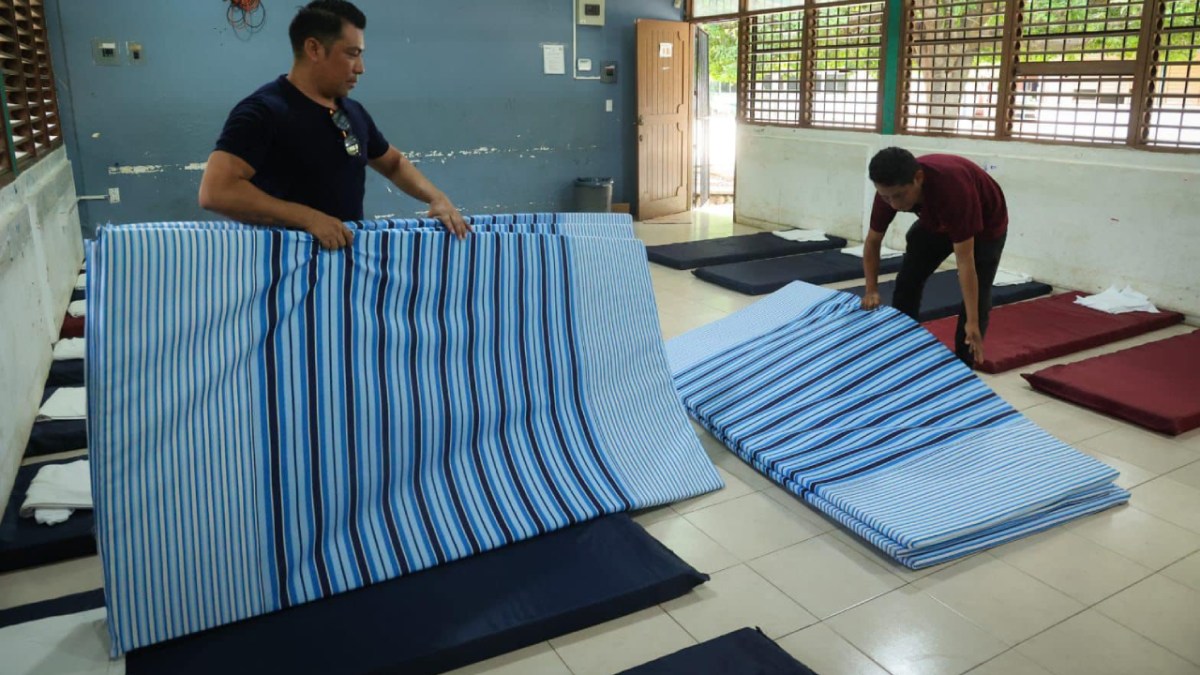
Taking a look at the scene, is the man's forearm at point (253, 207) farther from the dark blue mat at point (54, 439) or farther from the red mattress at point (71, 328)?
the red mattress at point (71, 328)

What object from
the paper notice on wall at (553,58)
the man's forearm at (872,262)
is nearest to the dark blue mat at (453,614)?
the man's forearm at (872,262)

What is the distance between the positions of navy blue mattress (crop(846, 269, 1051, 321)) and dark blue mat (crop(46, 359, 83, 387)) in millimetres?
3910

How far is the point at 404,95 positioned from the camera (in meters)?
7.40

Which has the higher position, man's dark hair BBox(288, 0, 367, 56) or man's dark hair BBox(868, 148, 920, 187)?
man's dark hair BBox(288, 0, 367, 56)

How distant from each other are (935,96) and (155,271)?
18.6 feet

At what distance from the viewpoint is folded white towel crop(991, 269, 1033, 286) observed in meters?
5.54

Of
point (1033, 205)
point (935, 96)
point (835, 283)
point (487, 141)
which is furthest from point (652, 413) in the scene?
point (487, 141)

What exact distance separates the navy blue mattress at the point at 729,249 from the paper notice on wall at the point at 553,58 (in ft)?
7.08

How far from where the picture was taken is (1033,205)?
18.7ft

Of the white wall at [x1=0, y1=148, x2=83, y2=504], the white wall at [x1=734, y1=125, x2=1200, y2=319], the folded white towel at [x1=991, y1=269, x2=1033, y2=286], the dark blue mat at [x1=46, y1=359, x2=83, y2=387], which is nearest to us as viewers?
the white wall at [x1=0, y1=148, x2=83, y2=504]

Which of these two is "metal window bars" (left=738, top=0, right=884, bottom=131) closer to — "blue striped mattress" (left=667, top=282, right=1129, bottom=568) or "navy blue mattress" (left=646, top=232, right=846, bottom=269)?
"navy blue mattress" (left=646, top=232, right=846, bottom=269)

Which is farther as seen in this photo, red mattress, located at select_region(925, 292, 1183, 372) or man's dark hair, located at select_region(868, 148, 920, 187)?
red mattress, located at select_region(925, 292, 1183, 372)

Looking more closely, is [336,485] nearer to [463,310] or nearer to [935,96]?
[463,310]

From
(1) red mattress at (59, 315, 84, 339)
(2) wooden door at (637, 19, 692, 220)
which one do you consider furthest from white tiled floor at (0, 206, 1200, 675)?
(2) wooden door at (637, 19, 692, 220)
